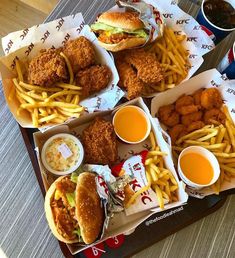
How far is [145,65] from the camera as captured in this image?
4.58 ft

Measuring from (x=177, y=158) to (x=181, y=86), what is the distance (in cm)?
30

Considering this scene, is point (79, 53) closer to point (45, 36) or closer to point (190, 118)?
point (45, 36)

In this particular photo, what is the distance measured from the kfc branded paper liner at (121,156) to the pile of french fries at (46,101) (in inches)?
1.6

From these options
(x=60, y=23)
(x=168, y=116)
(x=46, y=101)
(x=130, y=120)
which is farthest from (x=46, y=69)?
(x=168, y=116)

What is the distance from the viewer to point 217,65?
1602 mm

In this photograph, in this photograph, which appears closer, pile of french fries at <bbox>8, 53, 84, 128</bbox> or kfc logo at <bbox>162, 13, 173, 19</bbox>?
pile of french fries at <bbox>8, 53, 84, 128</bbox>

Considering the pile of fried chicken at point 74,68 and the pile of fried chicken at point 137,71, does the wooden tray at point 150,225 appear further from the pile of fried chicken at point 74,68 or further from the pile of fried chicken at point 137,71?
the pile of fried chicken at point 137,71

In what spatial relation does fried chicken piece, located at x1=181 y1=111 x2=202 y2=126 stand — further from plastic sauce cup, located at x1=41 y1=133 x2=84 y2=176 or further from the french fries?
plastic sauce cup, located at x1=41 y1=133 x2=84 y2=176

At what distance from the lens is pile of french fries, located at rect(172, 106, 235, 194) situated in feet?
4.42

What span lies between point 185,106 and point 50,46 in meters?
0.61

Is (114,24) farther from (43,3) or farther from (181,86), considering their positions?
(43,3)

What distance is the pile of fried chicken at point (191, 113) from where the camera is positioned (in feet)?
4.64

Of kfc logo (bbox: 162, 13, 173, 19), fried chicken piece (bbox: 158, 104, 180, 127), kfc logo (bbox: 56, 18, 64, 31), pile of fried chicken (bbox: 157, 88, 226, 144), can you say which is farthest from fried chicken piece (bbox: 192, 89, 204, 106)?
kfc logo (bbox: 56, 18, 64, 31)

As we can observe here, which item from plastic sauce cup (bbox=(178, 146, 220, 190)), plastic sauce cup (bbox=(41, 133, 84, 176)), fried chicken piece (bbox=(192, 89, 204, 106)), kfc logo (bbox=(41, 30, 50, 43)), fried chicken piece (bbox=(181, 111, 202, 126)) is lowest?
plastic sauce cup (bbox=(178, 146, 220, 190))
